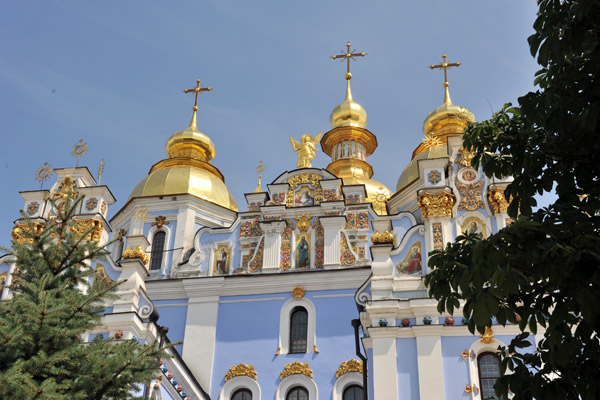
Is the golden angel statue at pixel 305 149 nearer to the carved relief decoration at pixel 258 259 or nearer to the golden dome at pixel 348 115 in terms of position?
the carved relief decoration at pixel 258 259

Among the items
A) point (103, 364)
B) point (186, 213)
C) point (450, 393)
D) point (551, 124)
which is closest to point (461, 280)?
point (551, 124)

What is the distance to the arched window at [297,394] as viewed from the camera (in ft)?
57.9

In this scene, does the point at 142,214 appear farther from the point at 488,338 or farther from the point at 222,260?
the point at 488,338

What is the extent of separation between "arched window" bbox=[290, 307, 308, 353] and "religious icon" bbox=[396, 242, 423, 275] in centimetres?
358

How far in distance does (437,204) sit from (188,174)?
30.7ft

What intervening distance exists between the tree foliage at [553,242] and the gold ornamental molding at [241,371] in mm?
11008

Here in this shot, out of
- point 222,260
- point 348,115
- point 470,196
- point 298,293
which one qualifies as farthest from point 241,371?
point 348,115

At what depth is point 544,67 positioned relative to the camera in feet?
24.1

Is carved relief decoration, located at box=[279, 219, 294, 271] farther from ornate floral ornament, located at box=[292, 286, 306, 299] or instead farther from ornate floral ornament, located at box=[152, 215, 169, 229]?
ornate floral ornament, located at box=[152, 215, 169, 229]

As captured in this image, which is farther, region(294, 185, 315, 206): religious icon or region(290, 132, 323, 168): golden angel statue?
region(290, 132, 323, 168): golden angel statue

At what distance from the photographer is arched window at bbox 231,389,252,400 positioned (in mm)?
17875

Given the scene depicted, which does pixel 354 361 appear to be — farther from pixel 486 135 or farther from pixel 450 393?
pixel 486 135

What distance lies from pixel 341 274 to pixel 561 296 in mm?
12572

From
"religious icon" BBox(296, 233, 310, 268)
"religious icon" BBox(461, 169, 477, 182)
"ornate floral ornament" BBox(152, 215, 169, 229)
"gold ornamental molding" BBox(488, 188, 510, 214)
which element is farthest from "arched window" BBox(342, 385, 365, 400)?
"ornate floral ornament" BBox(152, 215, 169, 229)
